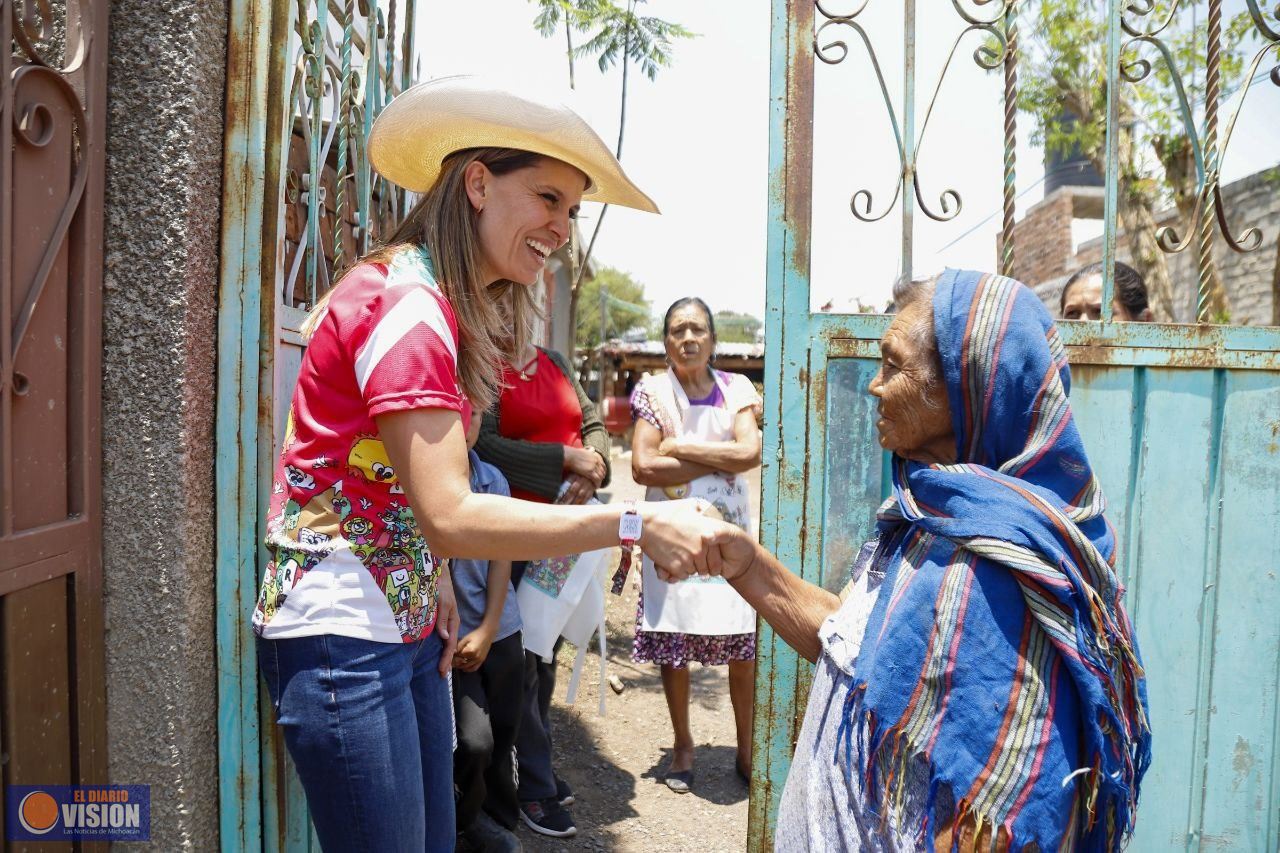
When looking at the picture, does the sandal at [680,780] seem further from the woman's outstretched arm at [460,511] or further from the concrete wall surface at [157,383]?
the woman's outstretched arm at [460,511]

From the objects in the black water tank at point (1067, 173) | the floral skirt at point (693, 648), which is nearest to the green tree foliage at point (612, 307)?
the black water tank at point (1067, 173)

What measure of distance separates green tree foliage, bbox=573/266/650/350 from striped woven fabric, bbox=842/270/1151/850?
92.1ft

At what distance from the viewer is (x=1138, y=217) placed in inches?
329

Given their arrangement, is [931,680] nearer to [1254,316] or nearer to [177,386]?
[177,386]

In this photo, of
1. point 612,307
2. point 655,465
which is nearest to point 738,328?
point 612,307

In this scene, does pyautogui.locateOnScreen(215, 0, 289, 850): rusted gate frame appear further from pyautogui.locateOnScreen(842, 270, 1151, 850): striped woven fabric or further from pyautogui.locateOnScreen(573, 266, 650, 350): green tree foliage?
pyautogui.locateOnScreen(573, 266, 650, 350): green tree foliage

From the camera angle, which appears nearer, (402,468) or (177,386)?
(402,468)

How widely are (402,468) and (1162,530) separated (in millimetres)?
1812

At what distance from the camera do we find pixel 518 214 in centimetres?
170

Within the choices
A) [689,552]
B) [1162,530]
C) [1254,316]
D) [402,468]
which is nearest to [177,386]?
[402,468]

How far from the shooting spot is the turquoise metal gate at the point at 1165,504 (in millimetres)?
2082

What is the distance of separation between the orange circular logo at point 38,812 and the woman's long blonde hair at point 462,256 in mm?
999

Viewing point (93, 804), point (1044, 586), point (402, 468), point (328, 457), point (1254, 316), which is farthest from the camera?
point (1254, 316)

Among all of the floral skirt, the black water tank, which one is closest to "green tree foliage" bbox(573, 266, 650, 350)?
the black water tank
